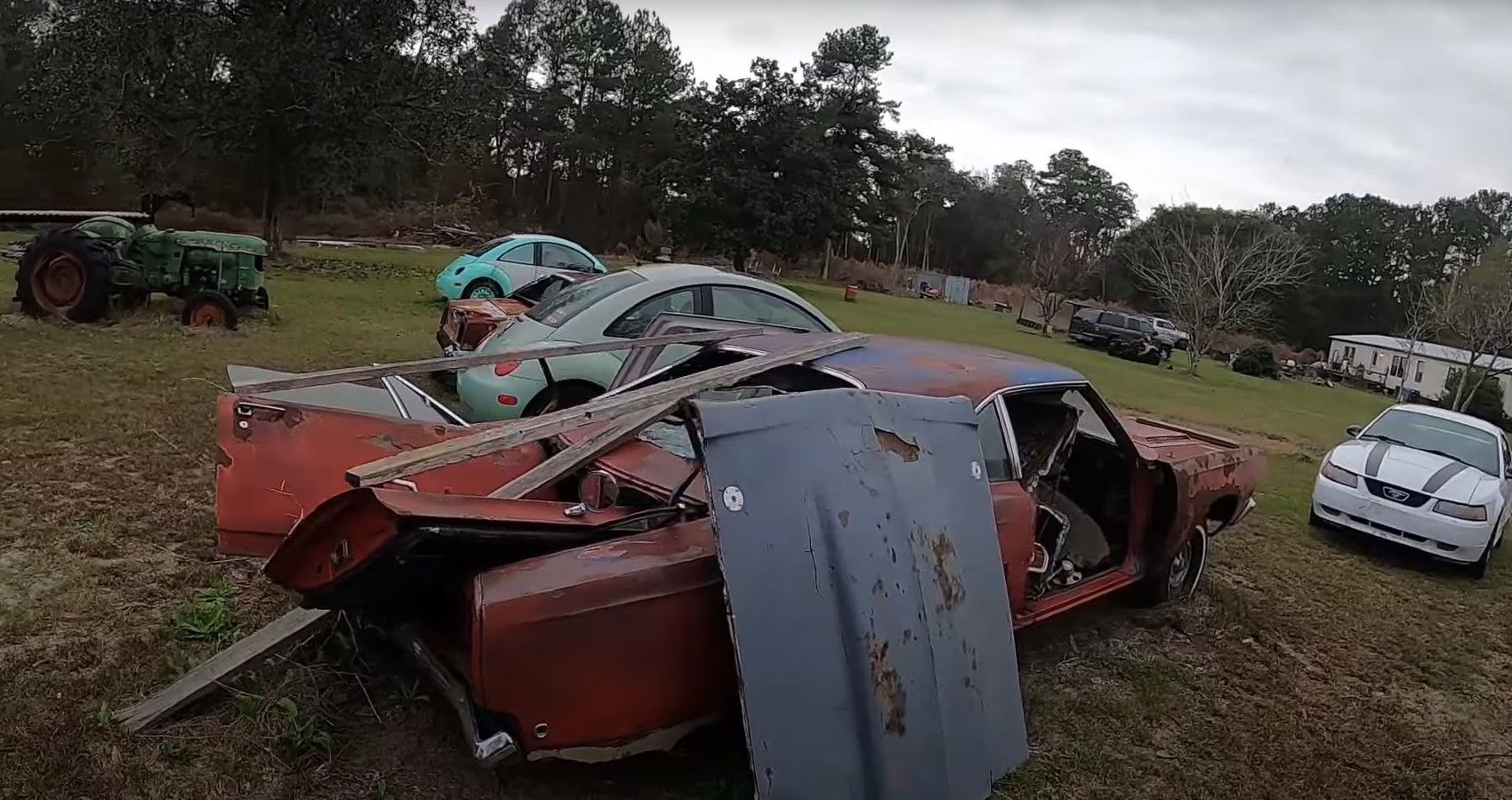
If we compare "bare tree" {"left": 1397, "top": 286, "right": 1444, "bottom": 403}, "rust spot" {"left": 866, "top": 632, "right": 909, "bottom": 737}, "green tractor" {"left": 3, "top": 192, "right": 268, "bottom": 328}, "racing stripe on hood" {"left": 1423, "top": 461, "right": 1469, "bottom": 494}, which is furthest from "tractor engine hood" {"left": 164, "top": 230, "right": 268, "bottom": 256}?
"bare tree" {"left": 1397, "top": 286, "right": 1444, "bottom": 403}

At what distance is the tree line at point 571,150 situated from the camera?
18.5 m

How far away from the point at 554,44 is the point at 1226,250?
86.1 ft

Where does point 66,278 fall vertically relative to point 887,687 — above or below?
above

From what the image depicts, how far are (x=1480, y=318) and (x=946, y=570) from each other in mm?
31439

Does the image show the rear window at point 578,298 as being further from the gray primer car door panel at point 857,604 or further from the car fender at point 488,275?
the car fender at point 488,275

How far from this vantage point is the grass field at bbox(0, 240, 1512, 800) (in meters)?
3.11

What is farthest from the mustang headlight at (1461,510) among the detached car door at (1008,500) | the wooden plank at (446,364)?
the wooden plank at (446,364)

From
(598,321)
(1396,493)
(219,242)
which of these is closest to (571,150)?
(219,242)

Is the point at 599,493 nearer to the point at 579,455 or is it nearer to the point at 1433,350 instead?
the point at 579,455

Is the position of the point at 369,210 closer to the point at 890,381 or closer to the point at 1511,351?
the point at 890,381

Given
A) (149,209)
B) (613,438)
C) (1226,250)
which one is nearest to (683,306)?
(613,438)

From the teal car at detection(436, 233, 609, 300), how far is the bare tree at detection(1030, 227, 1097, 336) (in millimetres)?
22793

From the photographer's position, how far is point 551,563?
2.79 meters

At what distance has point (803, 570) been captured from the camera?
2.79 metres
